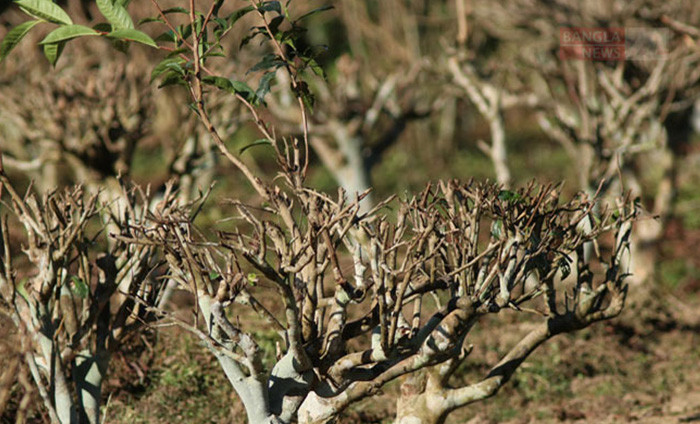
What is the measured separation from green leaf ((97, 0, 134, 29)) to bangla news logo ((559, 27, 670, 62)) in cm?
665

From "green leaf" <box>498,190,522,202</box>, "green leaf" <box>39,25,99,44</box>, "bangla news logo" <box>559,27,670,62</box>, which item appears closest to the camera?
"green leaf" <box>39,25,99,44</box>

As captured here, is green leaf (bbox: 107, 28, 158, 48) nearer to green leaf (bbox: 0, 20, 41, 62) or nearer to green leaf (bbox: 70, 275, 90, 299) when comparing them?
green leaf (bbox: 0, 20, 41, 62)

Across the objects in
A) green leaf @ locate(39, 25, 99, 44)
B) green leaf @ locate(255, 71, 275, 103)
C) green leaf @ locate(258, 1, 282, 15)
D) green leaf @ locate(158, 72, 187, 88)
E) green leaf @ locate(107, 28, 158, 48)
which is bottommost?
green leaf @ locate(255, 71, 275, 103)

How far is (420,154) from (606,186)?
865 centimetres

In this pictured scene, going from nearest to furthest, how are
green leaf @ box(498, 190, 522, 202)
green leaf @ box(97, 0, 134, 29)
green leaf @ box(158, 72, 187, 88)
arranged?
green leaf @ box(97, 0, 134, 29), green leaf @ box(158, 72, 187, 88), green leaf @ box(498, 190, 522, 202)

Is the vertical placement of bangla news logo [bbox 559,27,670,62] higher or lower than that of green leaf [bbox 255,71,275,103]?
higher

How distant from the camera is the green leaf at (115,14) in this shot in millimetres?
3436

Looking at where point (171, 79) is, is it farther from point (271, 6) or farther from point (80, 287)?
point (80, 287)

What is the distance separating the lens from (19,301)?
15.0 feet

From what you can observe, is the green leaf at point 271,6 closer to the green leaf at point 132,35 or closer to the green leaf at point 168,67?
the green leaf at point 168,67

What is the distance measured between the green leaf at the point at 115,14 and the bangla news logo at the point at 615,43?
21.8 ft

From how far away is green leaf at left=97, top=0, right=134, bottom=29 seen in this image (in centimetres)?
344

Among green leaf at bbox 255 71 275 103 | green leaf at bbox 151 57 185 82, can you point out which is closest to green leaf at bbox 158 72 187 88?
green leaf at bbox 151 57 185 82

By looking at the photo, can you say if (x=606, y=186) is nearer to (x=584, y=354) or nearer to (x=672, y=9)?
(x=584, y=354)
